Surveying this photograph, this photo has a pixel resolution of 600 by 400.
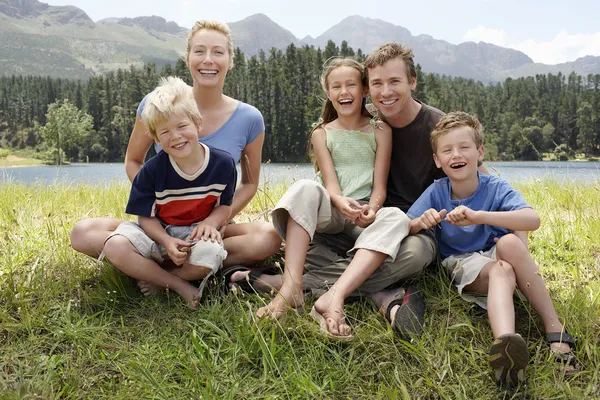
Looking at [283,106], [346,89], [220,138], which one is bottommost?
[220,138]

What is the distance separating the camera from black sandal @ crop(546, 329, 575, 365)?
2135mm

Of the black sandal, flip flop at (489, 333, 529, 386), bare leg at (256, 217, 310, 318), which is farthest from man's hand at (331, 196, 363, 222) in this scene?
the black sandal

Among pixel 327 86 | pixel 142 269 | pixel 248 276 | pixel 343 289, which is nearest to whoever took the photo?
pixel 343 289

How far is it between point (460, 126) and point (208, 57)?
166 cm

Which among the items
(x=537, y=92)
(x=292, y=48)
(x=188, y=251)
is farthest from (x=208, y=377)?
(x=537, y=92)

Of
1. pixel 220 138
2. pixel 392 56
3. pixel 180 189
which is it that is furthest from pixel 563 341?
pixel 220 138

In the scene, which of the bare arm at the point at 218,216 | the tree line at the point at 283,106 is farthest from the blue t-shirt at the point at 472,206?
the tree line at the point at 283,106

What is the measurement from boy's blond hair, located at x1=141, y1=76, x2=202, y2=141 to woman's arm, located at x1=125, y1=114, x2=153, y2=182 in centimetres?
40

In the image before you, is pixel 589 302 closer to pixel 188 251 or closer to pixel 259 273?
pixel 259 273

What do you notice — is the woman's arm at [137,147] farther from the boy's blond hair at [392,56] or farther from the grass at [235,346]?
the boy's blond hair at [392,56]

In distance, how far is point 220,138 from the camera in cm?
308

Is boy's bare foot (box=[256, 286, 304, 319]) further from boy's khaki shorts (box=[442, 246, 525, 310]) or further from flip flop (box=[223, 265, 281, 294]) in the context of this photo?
boy's khaki shorts (box=[442, 246, 525, 310])

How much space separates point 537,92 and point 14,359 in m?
96.1

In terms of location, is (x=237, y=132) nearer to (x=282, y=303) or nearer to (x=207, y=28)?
(x=207, y=28)
